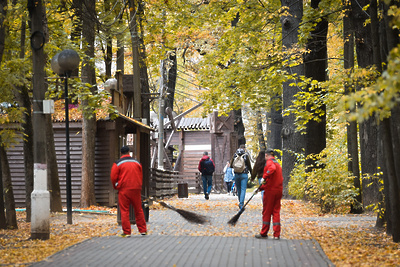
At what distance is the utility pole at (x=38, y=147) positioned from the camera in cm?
1174

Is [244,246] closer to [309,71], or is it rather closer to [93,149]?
[93,149]

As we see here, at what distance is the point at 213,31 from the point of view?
36500 millimetres

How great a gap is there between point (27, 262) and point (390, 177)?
6349 millimetres

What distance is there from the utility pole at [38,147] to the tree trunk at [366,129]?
758 cm

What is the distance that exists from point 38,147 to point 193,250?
3981 mm

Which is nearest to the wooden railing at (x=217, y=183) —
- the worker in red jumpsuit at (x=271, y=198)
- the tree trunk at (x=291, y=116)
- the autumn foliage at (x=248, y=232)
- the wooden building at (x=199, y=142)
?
the wooden building at (x=199, y=142)

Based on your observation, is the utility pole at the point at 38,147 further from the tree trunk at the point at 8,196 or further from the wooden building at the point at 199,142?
the wooden building at the point at 199,142

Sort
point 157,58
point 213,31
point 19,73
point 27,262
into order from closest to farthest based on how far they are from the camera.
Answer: point 27,262 < point 19,73 < point 157,58 < point 213,31

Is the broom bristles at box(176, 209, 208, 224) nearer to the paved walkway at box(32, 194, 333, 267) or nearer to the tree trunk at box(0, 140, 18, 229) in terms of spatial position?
the paved walkway at box(32, 194, 333, 267)

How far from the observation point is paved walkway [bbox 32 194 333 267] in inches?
346

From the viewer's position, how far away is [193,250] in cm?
1008

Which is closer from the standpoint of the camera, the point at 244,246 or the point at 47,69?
the point at 244,246

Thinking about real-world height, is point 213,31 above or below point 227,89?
above

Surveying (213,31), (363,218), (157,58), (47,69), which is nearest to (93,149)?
(47,69)
